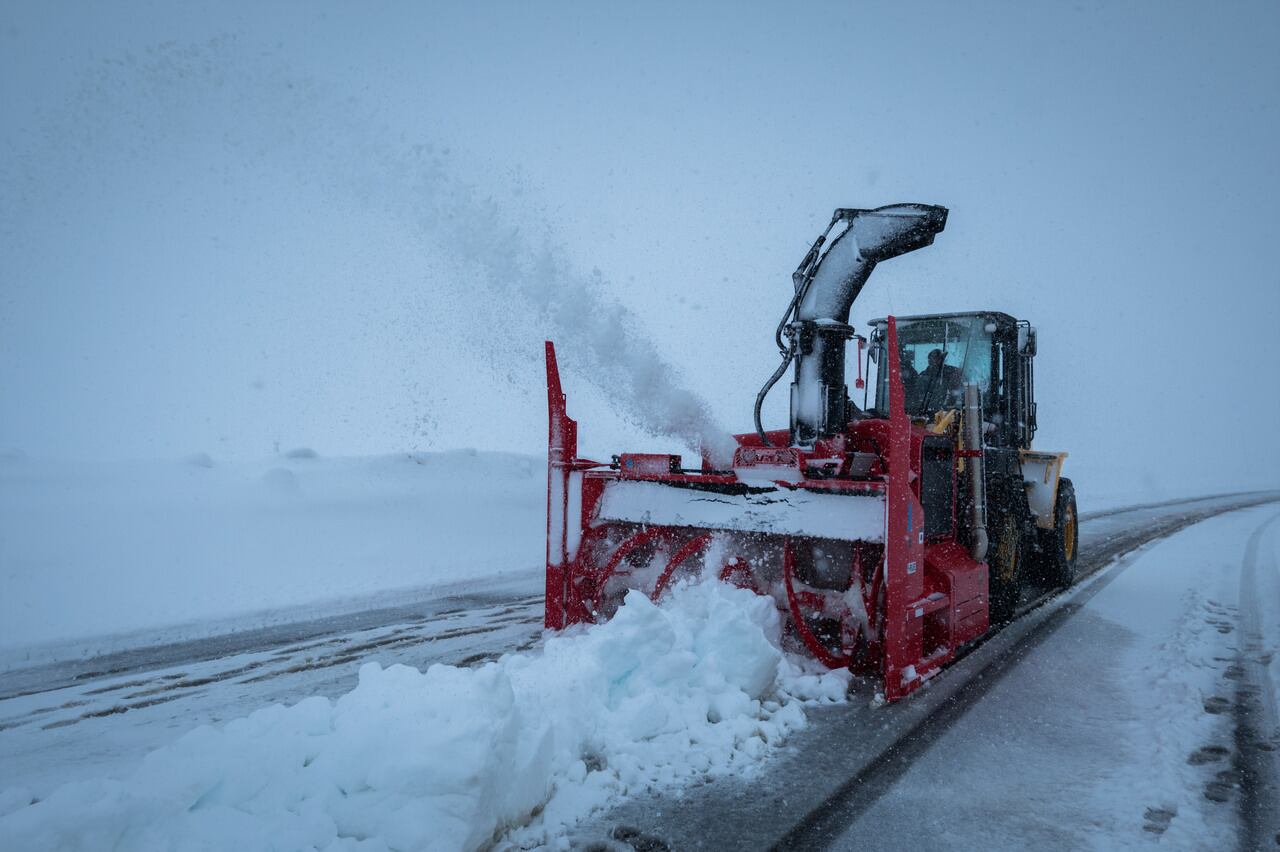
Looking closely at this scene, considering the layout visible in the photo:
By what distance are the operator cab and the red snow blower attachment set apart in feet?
2.20

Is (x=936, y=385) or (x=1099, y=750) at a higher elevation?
(x=936, y=385)

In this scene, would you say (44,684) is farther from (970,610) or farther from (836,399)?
(970,610)

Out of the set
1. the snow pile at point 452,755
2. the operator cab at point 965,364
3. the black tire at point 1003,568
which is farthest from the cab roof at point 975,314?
the snow pile at point 452,755

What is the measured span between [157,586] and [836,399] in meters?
6.91

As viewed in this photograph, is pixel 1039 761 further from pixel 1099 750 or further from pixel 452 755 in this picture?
pixel 452 755

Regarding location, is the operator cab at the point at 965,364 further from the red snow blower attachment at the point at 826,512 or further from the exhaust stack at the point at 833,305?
the exhaust stack at the point at 833,305

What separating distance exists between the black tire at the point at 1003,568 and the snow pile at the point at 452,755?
122 inches

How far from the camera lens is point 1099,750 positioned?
3.55 m

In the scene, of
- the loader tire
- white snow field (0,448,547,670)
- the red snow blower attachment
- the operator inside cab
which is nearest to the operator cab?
the operator inside cab

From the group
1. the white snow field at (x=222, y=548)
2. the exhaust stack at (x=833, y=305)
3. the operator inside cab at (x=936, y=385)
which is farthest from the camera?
the operator inside cab at (x=936, y=385)

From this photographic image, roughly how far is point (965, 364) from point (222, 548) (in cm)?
909

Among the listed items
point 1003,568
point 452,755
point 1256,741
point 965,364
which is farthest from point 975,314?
point 452,755

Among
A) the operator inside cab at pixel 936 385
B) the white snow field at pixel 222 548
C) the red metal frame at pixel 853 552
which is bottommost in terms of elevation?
the white snow field at pixel 222 548

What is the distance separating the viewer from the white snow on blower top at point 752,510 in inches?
166
